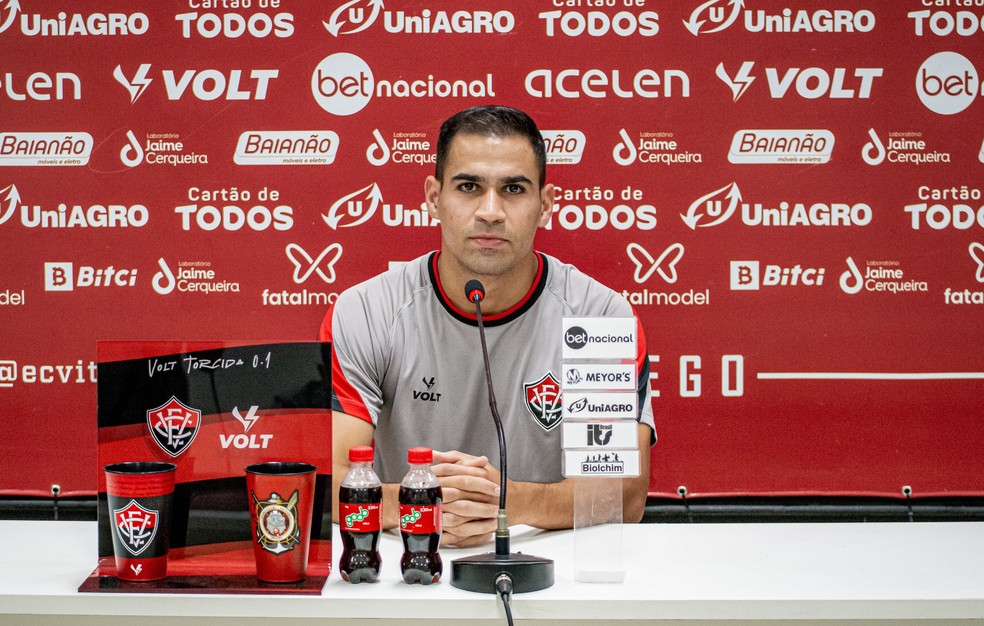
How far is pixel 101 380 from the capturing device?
115 centimetres

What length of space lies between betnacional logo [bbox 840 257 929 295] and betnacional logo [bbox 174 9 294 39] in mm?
1688

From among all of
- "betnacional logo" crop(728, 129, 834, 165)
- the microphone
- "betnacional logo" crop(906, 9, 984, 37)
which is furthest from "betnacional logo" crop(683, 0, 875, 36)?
the microphone

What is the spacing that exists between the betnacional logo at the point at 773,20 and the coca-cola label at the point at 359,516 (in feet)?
5.95

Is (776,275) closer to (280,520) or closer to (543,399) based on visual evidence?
(543,399)

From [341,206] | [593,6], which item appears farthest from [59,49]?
[593,6]

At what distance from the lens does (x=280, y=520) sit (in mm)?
1096

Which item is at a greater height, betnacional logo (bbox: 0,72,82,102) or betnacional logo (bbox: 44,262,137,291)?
betnacional logo (bbox: 0,72,82,102)

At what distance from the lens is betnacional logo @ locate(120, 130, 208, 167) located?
246cm

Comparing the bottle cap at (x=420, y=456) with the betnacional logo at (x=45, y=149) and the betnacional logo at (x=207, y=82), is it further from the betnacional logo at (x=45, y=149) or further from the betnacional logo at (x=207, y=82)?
the betnacional logo at (x=45, y=149)

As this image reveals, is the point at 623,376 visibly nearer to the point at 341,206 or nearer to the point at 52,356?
the point at 341,206

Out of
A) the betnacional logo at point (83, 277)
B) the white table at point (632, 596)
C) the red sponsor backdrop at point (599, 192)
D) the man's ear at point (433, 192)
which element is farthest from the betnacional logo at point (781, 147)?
the betnacional logo at point (83, 277)

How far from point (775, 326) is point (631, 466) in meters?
1.47

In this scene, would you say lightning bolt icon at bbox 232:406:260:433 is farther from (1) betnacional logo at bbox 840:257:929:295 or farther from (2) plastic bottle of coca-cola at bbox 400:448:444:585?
(1) betnacional logo at bbox 840:257:929:295

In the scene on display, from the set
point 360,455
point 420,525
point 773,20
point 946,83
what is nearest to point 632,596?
point 420,525
